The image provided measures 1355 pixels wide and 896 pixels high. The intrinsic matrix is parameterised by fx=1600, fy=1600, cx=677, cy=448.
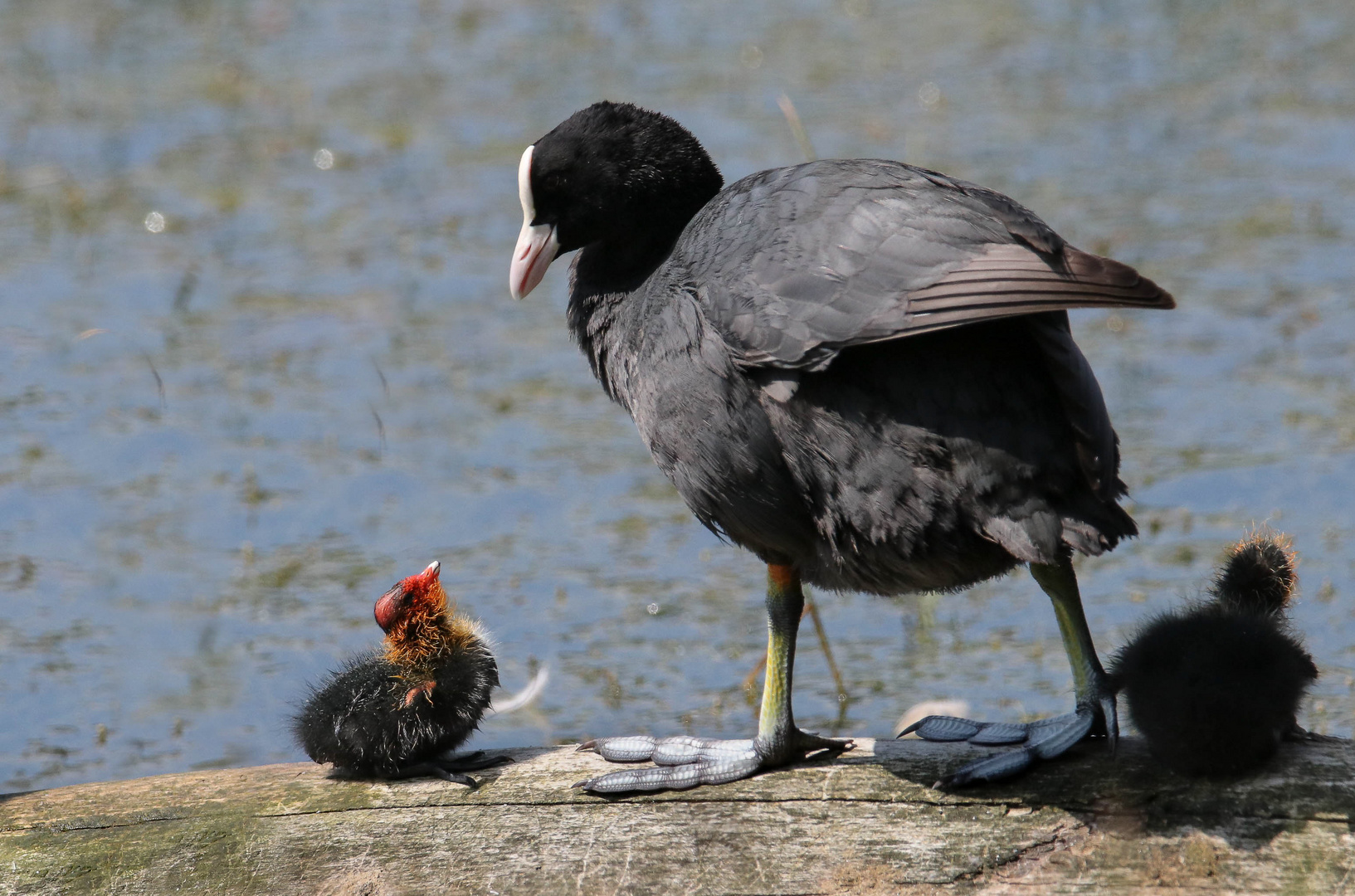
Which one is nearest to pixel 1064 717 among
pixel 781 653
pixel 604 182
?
pixel 781 653

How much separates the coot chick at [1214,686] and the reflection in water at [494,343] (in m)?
1.67

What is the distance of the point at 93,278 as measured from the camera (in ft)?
23.3

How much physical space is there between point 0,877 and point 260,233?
16.6 ft

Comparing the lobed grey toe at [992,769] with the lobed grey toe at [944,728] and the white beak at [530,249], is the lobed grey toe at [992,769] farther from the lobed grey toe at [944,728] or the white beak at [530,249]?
the white beak at [530,249]

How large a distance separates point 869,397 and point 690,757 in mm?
860

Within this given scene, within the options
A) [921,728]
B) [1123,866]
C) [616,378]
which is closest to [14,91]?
[616,378]

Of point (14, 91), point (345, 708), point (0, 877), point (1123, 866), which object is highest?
point (14, 91)

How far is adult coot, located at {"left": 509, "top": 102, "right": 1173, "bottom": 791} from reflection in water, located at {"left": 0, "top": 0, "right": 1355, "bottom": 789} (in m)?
1.51

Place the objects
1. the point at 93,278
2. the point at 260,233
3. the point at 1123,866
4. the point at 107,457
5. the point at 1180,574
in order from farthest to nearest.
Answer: the point at 260,233 < the point at 93,278 < the point at 107,457 < the point at 1180,574 < the point at 1123,866

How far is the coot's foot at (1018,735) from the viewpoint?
2914 mm

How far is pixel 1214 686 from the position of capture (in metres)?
2.72

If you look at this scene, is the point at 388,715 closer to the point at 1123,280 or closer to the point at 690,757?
the point at 690,757

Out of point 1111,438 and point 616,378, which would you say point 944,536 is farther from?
point 616,378

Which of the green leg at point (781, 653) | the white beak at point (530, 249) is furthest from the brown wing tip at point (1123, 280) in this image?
the white beak at point (530, 249)
